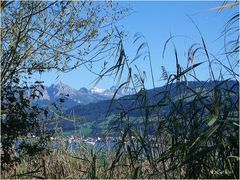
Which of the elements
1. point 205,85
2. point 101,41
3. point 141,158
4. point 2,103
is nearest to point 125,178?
point 141,158

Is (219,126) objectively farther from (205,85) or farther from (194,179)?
(205,85)

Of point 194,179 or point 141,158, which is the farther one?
point 141,158

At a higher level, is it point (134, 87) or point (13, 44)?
point (13, 44)

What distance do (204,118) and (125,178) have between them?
2.93 feet

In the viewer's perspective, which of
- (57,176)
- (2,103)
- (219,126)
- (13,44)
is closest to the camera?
(219,126)

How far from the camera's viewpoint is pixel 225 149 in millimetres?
3664

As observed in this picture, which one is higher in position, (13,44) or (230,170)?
(13,44)

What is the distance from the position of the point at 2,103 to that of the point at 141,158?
→ 101 inches

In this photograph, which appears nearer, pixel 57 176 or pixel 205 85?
pixel 205 85

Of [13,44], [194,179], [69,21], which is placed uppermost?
[69,21]

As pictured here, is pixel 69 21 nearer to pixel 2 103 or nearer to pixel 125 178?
pixel 2 103

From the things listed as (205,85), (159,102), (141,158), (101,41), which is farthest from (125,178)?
(101,41)

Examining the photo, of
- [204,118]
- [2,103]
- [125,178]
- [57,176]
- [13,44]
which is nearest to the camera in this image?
[204,118]

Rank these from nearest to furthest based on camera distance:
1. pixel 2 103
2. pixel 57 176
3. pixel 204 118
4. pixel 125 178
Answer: pixel 204 118 < pixel 125 178 < pixel 57 176 < pixel 2 103
